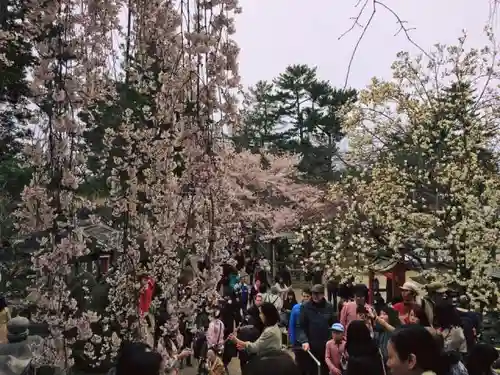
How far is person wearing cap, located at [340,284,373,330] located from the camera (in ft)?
16.1

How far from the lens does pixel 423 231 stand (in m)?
8.41

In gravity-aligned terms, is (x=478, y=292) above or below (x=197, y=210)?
below

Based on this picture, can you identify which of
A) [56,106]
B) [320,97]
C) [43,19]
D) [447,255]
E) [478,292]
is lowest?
[478,292]

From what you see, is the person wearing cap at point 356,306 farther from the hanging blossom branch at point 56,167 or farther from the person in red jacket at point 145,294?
the hanging blossom branch at point 56,167

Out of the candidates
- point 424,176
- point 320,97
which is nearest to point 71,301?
point 424,176

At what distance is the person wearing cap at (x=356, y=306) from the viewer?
16.1 feet

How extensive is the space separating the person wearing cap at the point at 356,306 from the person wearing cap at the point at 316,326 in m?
0.19

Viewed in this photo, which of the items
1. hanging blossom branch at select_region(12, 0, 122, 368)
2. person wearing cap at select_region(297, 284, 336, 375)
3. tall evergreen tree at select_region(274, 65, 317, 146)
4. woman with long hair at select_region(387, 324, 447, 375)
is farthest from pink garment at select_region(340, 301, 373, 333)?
tall evergreen tree at select_region(274, 65, 317, 146)

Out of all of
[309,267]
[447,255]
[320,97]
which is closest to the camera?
[447,255]

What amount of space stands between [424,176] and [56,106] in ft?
23.3

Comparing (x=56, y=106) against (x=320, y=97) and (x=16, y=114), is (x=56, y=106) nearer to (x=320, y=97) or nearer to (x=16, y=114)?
(x=16, y=114)

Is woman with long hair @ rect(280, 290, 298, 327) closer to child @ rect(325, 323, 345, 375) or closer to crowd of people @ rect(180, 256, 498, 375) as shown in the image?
crowd of people @ rect(180, 256, 498, 375)

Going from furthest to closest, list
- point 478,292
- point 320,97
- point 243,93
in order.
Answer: point 320,97 → point 478,292 → point 243,93

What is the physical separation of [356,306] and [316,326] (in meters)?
0.58
